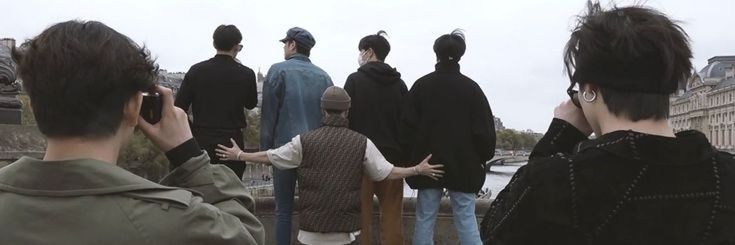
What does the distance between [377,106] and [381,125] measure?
165 mm

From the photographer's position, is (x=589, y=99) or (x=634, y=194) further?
(x=589, y=99)

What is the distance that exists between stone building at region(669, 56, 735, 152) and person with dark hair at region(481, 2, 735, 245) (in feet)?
434

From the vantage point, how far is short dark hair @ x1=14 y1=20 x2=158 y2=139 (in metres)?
1.94

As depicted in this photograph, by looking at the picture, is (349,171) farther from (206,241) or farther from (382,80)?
(206,241)

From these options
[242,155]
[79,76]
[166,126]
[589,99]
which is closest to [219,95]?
[242,155]

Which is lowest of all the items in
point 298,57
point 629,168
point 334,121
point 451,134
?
point 451,134

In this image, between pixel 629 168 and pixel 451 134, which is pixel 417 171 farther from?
pixel 629 168

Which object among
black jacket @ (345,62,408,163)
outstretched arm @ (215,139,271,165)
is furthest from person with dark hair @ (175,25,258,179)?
black jacket @ (345,62,408,163)

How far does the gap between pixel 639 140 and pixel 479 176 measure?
4.41 metres

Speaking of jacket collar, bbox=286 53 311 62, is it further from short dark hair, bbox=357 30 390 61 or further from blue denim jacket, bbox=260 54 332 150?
short dark hair, bbox=357 30 390 61

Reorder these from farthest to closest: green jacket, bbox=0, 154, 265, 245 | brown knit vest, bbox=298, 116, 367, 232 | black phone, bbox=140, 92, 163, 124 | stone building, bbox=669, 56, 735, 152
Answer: stone building, bbox=669, 56, 735, 152
brown knit vest, bbox=298, 116, 367, 232
black phone, bbox=140, 92, 163, 124
green jacket, bbox=0, 154, 265, 245

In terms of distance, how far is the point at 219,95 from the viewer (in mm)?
6699

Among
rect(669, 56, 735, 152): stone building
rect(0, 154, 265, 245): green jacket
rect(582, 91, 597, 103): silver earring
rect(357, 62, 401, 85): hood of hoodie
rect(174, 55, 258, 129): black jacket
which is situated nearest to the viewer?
rect(0, 154, 265, 245): green jacket

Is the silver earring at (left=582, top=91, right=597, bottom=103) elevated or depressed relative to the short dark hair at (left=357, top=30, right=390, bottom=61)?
depressed
